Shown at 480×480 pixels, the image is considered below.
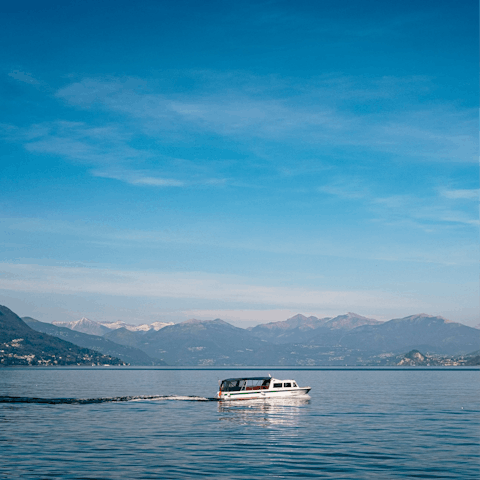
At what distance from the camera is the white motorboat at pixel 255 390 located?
116938mm

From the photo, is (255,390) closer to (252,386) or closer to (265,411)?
(252,386)

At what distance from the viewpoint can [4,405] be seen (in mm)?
104500

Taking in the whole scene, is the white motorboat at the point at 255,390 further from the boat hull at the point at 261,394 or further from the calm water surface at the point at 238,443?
the calm water surface at the point at 238,443

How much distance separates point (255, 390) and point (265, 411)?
2004 cm

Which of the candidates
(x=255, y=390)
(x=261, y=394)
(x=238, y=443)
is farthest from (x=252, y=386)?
(x=238, y=443)

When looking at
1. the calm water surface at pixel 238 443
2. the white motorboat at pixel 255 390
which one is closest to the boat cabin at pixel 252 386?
the white motorboat at pixel 255 390

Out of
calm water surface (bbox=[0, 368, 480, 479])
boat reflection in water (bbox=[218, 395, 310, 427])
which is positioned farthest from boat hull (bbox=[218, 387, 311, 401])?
calm water surface (bbox=[0, 368, 480, 479])

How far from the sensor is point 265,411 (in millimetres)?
99875

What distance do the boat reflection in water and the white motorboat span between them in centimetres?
122

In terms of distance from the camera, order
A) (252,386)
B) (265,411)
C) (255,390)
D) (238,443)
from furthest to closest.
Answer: (252,386) → (255,390) → (265,411) → (238,443)

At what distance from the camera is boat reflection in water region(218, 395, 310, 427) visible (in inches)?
3228

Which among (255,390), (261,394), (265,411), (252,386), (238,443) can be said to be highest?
(238,443)

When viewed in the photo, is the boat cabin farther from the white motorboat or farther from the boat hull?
the boat hull

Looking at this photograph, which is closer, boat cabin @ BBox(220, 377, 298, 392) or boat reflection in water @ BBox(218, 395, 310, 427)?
boat reflection in water @ BBox(218, 395, 310, 427)
